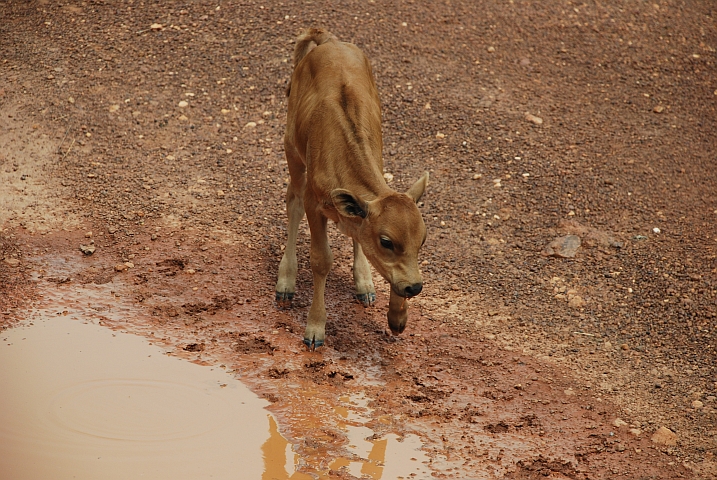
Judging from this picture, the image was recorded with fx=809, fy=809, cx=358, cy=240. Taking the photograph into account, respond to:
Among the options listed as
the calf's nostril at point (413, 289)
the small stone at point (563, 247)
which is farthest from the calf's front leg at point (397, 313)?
the small stone at point (563, 247)

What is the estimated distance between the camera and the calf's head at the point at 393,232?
21.6 ft

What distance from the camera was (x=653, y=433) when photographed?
22.7ft

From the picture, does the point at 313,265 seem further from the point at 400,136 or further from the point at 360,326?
the point at 400,136

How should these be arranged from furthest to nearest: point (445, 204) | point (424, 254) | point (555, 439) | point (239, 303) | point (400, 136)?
point (400, 136)
point (445, 204)
point (424, 254)
point (239, 303)
point (555, 439)

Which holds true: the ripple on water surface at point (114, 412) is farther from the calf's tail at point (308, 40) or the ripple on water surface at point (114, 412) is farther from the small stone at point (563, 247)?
the small stone at point (563, 247)

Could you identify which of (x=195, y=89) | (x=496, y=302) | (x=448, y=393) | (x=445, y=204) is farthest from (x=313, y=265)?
(x=195, y=89)

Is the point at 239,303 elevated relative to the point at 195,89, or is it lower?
lower

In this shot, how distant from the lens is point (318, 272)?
773 centimetres

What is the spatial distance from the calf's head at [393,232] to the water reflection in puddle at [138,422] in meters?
1.20

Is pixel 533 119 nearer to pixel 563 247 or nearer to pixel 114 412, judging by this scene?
pixel 563 247

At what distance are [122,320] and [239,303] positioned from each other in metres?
1.19

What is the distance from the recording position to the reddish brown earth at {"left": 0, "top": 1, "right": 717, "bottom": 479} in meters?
7.16

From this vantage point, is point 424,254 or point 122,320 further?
point 424,254

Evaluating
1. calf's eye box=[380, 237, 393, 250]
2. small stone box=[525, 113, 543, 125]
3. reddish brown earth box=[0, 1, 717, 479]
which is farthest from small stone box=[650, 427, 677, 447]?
small stone box=[525, 113, 543, 125]
